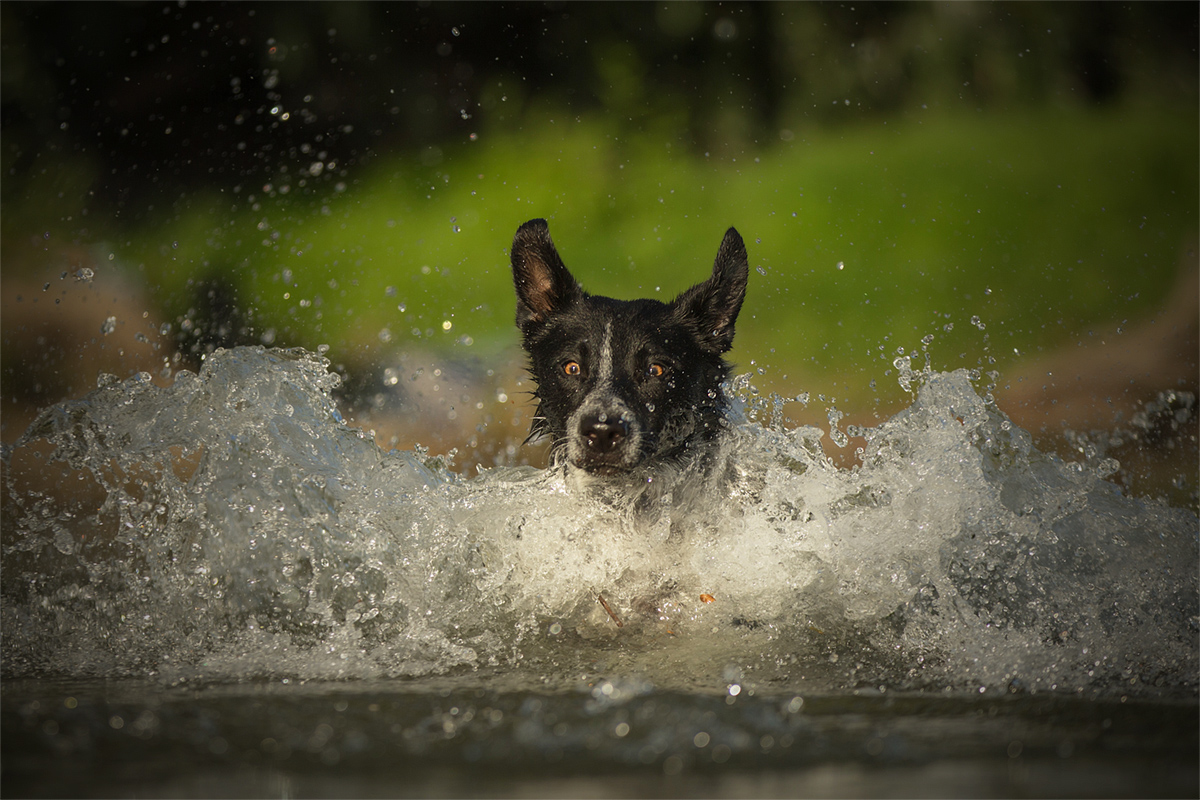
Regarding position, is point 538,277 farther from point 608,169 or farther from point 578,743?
point 608,169

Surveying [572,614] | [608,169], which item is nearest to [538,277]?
[572,614]

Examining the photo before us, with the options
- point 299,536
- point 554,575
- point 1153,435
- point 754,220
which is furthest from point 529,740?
point 754,220

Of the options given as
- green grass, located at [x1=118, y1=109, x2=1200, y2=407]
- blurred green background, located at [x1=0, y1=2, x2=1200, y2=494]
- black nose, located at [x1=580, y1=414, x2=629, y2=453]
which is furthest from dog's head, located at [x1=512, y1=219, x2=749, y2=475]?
green grass, located at [x1=118, y1=109, x2=1200, y2=407]

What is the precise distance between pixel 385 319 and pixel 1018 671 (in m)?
7.39

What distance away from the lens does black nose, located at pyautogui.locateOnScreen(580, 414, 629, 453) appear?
3.33 metres

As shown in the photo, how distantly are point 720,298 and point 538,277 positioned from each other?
2.60 ft

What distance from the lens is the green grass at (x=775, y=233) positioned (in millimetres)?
8562

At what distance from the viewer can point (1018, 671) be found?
101 inches

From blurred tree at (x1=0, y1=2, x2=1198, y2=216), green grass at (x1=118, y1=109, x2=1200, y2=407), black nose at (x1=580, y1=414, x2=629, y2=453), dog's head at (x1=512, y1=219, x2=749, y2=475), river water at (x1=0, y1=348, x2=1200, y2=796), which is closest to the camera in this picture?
river water at (x1=0, y1=348, x2=1200, y2=796)

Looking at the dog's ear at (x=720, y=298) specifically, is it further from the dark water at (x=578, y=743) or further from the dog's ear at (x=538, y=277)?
the dark water at (x=578, y=743)

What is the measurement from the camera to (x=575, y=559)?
133 inches

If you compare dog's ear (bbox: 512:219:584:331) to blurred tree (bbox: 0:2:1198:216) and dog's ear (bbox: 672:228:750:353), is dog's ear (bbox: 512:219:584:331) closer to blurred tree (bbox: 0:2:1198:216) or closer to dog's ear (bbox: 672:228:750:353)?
dog's ear (bbox: 672:228:750:353)

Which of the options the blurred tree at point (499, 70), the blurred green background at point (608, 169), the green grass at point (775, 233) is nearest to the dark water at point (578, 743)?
the blurred green background at point (608, 169)

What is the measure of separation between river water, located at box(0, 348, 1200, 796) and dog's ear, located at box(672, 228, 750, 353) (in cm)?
45
